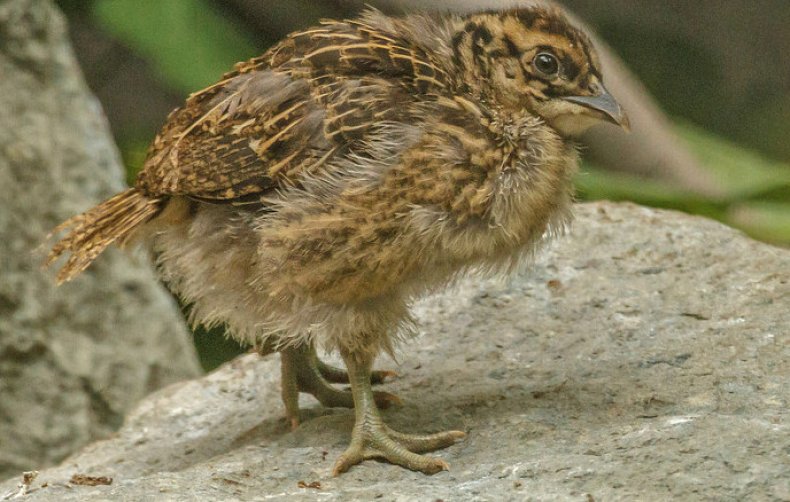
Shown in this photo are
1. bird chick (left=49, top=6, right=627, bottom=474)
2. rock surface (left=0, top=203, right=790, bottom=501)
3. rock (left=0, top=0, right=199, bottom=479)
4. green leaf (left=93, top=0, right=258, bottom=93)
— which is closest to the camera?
rock surface (left=0, top=203, right=790, bottom=501)

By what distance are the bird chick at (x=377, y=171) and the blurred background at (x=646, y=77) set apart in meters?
0.61

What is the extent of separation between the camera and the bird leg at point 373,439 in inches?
118

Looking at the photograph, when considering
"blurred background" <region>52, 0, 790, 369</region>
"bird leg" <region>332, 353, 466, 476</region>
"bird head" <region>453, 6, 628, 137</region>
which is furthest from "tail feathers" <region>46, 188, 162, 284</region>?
"blurred background" <region>52, 0, 790, 369</region>

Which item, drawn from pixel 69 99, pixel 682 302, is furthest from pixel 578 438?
pixel 69 99

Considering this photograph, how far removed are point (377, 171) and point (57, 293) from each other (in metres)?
2.18

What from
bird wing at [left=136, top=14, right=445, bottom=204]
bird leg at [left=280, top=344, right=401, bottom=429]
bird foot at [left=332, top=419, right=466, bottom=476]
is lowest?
bird foot at [left=332, top=419, right=466, bottom=476]

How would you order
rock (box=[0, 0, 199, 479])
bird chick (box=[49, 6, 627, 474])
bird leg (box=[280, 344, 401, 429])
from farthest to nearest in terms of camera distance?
rock (box=[0, 0, 199, 479]) < bird leg (box=[280, 344, 401, 429]) < bird chick (box=[49, 6, 627, 474])

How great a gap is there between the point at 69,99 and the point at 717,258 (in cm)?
271

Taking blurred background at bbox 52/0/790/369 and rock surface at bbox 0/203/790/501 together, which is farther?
blurred background at bbox 52/0/790/369

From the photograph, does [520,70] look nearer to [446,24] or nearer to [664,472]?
[446,24]

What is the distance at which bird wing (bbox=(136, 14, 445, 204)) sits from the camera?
2.99 m

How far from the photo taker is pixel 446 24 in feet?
10.5

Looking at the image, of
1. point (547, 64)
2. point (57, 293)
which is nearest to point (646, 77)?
point (57, 293)

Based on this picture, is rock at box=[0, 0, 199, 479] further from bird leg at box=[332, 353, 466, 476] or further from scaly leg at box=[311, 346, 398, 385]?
bird leg at box=[332, 353, 466, 476]
